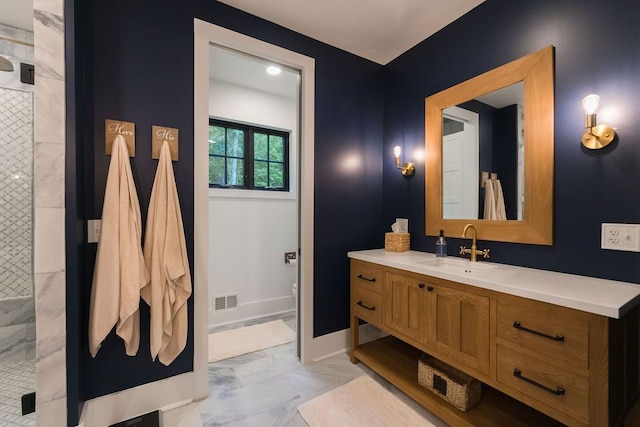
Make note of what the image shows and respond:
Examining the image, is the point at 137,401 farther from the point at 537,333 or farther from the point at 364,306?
the point at 537,333

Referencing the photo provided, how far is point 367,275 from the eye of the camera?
2.04 metres

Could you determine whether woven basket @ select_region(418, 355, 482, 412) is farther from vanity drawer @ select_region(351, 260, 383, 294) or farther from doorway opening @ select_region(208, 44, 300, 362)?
doorway opening @ select_region(208, 44, 300, 362)

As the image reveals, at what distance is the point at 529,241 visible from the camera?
1562 mm

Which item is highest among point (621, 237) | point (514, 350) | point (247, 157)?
point (247, 157)

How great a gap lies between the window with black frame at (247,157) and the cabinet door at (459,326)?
2349mm

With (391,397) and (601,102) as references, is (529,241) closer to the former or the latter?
(601,102)

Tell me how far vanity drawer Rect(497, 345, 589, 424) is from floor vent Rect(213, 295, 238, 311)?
2.47 m

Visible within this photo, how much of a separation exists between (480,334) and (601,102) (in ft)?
4.25

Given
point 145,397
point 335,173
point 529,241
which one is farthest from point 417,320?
point 145,397

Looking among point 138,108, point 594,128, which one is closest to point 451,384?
point 594,128

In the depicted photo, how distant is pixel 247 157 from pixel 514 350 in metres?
2.94

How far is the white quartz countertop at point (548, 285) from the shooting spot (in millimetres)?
970

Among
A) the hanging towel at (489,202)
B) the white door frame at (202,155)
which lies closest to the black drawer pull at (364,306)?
the hanging towel at (489,202)

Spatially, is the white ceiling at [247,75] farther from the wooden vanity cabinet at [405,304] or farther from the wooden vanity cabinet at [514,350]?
the wooden vanity cabinet at [514,350]
